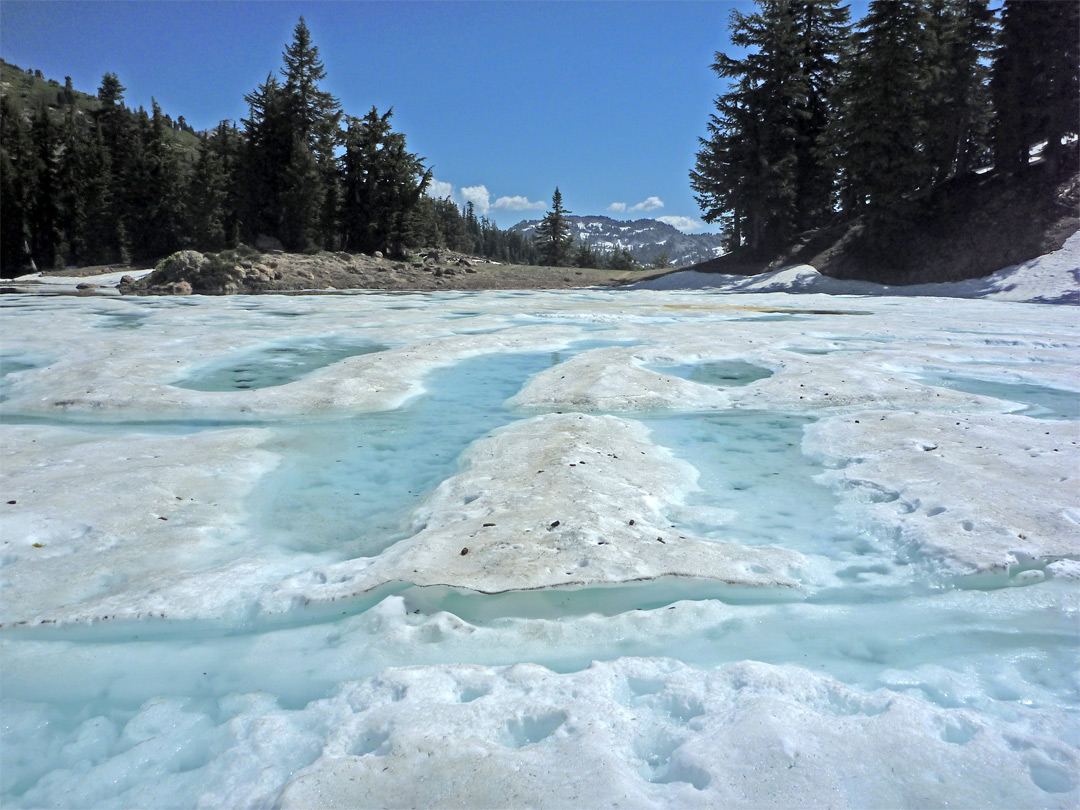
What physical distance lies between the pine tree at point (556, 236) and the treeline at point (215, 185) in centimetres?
941

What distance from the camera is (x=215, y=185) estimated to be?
48.5 metres

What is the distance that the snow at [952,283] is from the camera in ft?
74.6

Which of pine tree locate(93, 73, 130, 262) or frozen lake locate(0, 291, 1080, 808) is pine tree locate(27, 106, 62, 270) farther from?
frozen lake locate(0, 291, 1080, 808)

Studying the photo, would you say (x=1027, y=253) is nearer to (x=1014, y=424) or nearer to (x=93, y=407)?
(x=1014, y=424)

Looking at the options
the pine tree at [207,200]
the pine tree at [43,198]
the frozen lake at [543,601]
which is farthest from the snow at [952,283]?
the pine tree at [43,198]

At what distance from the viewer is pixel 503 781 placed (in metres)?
2.21

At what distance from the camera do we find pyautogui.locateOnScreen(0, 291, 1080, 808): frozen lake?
231 centimetres

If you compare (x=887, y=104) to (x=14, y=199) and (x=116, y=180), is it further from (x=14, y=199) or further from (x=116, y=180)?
(x=14, y=199)

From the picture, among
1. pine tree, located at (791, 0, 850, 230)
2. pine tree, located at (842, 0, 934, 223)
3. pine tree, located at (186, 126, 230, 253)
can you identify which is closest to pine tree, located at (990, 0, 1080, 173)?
pine tree, located at (842, 0, 934, 223)

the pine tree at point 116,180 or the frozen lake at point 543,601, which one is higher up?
the pine tree at point 116,180

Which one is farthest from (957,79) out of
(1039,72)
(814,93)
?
(814,93)

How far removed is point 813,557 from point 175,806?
123 inches

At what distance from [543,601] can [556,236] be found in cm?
6087

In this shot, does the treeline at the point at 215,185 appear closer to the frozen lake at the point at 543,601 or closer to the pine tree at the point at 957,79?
the pine tree at the point at 957,79
